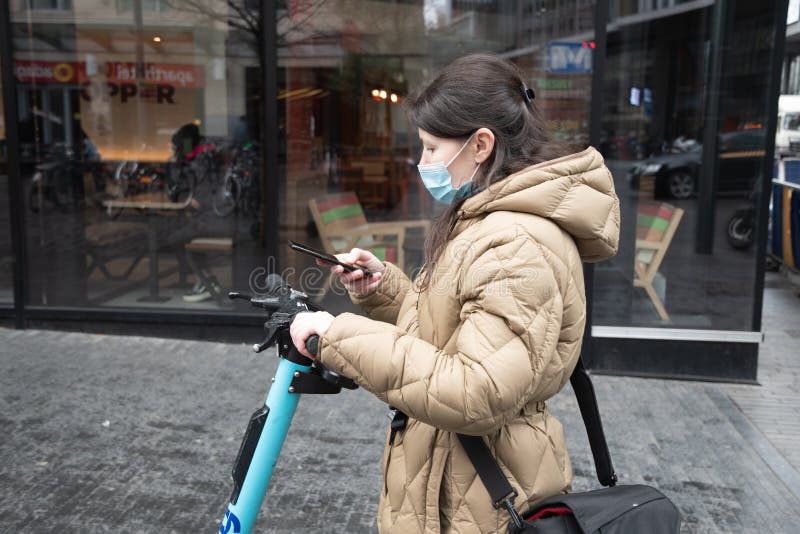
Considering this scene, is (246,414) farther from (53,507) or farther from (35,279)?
(35,279)

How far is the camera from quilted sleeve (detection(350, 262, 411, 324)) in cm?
255

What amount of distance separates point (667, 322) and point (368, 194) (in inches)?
108

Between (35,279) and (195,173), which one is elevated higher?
(195,173)

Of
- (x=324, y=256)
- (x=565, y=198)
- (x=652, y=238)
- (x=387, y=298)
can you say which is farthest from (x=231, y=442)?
(x=652, y=238)

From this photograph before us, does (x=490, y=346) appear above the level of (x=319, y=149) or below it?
below

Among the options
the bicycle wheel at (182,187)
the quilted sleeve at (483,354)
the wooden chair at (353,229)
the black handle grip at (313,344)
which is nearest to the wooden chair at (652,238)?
the wooden chair at (353,229)

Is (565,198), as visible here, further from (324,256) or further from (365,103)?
(365,103)

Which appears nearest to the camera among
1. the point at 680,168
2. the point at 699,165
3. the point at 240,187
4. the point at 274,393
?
the point at 274,393

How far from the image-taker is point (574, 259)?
196 centimetres

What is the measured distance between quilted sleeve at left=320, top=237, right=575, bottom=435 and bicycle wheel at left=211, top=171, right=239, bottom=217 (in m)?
5.40

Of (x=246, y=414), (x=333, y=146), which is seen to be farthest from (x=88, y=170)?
(x=246, y=414)

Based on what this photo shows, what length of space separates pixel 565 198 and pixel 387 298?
2.62ft

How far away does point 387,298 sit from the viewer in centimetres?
255

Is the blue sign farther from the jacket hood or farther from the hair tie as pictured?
the jacket hood
